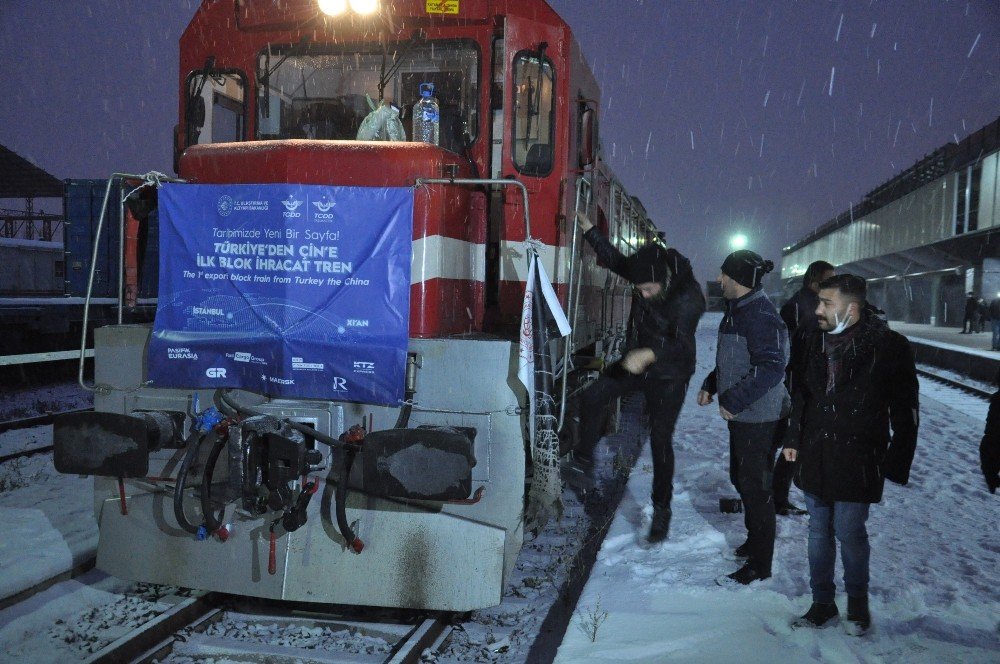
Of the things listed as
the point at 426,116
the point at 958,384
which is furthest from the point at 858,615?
the point at 958,384

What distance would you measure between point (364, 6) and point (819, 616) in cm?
434

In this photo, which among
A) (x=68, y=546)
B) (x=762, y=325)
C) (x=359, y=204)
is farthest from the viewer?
(x=68, y=546)

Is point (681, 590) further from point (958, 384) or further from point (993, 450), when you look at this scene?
point (958, 384)

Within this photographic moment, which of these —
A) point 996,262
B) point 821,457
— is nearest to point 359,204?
point 821,457

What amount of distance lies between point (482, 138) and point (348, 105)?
3.61 feet

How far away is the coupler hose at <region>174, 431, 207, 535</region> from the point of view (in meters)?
3.35

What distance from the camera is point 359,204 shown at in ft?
12.1

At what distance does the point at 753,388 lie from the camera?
3990 mm

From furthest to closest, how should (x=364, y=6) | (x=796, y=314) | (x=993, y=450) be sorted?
1. (x=796, y=314)
2. (x=364, y=6)
3. (x=993, y=450)

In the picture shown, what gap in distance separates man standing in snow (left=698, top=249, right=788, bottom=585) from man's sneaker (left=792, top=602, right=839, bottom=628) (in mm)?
488

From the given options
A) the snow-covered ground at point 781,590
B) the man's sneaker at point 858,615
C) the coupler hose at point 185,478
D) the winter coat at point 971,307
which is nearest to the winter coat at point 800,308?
the snow-covered ground at point 781,590

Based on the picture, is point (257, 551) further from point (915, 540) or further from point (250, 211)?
point (915, 540)

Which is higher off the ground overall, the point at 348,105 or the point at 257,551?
the point at 348,105

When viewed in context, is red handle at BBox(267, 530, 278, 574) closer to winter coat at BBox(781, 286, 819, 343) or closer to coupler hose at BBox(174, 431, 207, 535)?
coupler hose at BBox(174, 431, 207, 535)
